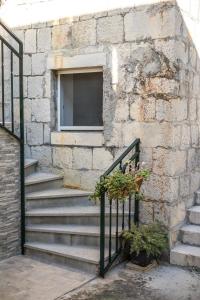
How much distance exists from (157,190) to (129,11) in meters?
2.15

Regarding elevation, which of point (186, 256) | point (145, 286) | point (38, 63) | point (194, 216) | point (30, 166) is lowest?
point (145, 286)

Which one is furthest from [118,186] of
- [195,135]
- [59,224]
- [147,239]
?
[195,135]

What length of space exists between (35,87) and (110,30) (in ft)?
4.50

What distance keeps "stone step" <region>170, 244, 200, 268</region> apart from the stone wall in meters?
1.83

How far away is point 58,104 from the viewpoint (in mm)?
5578

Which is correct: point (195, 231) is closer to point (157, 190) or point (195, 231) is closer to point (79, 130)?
point (157, 190)

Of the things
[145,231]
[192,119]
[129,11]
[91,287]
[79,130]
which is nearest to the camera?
[91,287]

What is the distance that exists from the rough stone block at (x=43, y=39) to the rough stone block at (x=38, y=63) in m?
0.08

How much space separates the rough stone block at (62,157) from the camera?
5.35 m

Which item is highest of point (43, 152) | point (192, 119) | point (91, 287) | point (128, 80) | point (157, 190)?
point (128, 80)

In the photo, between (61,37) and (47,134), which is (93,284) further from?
(61,37)

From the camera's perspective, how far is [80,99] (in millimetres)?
5484

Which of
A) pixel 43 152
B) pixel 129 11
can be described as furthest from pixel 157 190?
pixel 129 11

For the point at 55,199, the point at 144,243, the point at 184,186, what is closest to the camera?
the point at 144,243
